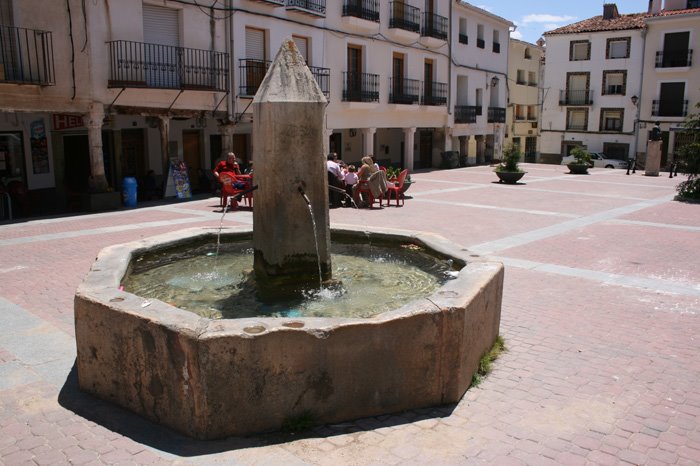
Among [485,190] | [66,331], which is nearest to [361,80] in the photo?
[485,190]

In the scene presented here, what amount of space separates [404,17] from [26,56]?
54.3 feet

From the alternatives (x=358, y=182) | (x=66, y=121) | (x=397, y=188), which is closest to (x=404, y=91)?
(x=397, y=188)

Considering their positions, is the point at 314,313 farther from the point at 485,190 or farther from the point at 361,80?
the point at 361,80

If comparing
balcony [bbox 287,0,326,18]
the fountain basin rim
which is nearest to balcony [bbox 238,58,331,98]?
balcony [bbox 287,0,326,18]

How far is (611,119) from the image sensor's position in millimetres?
38844

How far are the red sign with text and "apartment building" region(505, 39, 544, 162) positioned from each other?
29408mm

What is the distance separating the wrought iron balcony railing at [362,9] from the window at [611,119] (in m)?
21.2

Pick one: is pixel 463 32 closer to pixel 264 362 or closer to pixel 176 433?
pixel 264 362

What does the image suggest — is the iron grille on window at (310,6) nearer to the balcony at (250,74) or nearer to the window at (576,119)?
the balcony at (250,74)

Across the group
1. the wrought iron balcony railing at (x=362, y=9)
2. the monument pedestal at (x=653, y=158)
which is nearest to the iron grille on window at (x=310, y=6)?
the wrought iron balcony railing at (x=362, y=9)

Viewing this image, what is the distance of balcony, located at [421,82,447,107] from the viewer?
2809 cm

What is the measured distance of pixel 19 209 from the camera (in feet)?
47.8

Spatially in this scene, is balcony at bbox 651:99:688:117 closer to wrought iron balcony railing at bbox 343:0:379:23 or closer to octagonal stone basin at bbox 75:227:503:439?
wrought iron balcony railing at bbox 343:0:379:23

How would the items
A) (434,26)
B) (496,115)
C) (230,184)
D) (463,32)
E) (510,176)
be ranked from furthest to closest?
(496,115)
(463,32)
(434,26)
(510,176)
(230,184)
